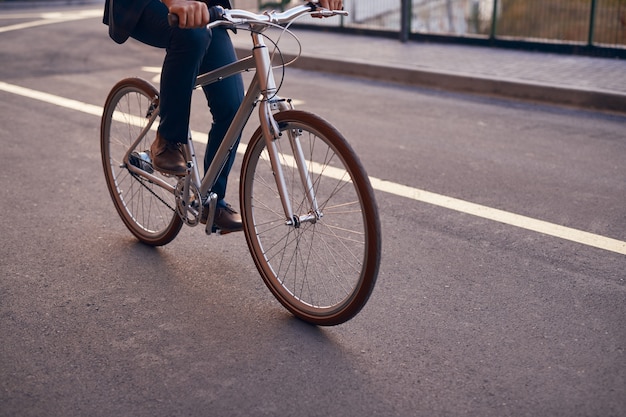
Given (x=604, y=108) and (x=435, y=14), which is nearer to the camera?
(x=604, y=108)

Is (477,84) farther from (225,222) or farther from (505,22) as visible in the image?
(225,222)

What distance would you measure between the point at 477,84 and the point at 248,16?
6107 mm

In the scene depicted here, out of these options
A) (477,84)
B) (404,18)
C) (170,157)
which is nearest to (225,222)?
(170,157)

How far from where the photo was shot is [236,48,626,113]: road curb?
8.01 meters

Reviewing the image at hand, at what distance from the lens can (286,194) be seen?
3449 mm

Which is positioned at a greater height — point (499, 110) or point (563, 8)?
point (563, 8)

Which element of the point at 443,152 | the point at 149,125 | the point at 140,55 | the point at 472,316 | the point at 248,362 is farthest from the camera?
the point at 140,55

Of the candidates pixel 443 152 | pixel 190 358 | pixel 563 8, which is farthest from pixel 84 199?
pixel 563 8

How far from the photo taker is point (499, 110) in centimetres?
796

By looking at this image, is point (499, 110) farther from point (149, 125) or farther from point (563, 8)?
point (149, 125)

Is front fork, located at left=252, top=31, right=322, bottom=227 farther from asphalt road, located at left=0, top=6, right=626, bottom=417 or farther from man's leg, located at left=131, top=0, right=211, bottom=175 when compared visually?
asphalt road, located at left=0, top=6, right=626, bottom=417

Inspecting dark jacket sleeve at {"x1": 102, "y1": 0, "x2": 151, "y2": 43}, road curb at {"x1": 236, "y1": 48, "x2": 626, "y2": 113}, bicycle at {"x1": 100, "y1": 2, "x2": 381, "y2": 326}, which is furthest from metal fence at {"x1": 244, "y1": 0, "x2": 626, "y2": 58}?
dark jacket sleeve at {"x1": 102, "y1": 0, "x2": 151, "y2": 43}

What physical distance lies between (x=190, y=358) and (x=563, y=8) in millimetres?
9133

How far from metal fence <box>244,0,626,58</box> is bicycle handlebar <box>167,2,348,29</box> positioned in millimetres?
7739
